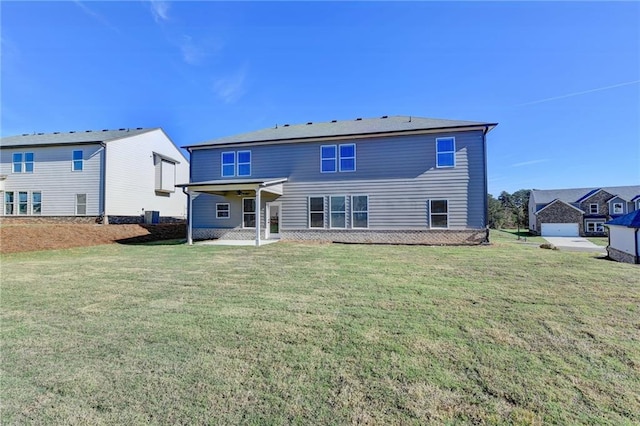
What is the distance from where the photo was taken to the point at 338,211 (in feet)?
49.6

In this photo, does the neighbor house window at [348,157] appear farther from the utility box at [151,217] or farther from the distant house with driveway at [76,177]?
the utility box at [151,217]

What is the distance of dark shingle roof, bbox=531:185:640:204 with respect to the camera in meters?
36.8

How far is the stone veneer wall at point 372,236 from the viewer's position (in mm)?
13531

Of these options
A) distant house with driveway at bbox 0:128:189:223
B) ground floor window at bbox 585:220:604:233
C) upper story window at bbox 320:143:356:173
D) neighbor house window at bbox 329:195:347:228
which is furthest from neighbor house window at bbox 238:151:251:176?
ground floor window at bbox 585:220:604:233

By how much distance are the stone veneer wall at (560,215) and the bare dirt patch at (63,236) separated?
42544 millimetres

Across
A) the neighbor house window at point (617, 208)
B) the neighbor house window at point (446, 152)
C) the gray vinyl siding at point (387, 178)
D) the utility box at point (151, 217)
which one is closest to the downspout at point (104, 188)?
the utility box at point (151, 217)

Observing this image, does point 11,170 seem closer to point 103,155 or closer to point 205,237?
point 103,155

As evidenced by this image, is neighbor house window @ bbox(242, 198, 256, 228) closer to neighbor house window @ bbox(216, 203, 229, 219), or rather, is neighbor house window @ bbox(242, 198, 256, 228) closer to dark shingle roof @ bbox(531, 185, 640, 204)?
neighbor house window @ bbox(216, 203, 229, 219)

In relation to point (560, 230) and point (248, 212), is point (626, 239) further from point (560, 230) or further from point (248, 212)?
point (560, 230)

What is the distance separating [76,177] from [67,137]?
428cm

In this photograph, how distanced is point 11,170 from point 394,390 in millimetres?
29068

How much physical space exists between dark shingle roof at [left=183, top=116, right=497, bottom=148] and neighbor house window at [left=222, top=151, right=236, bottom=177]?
2.29ft

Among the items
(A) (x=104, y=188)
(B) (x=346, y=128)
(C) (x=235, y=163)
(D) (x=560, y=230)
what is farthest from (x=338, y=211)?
(D) (x=560, y=230)

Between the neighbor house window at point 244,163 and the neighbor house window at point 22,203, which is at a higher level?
the neighbor house window at point 244,163
